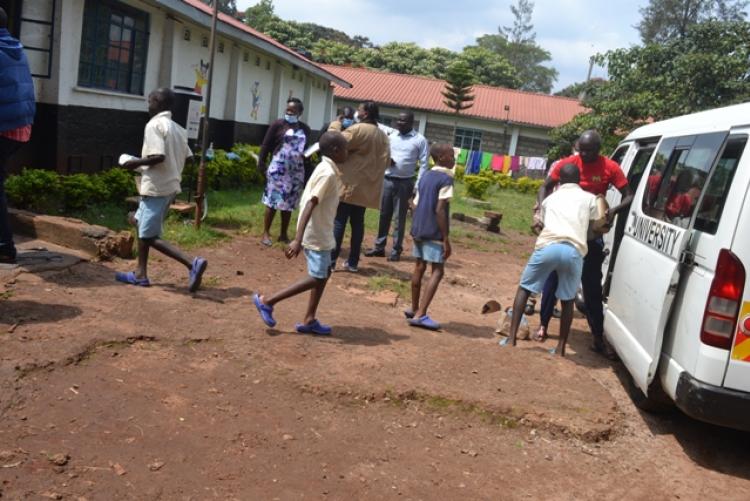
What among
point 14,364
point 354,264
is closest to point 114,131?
point 354,264

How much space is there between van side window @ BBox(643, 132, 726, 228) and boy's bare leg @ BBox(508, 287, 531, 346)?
41.5 inches

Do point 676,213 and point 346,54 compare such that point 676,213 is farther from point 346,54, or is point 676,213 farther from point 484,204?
point 346,54

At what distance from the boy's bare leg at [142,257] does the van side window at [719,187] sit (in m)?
4.01

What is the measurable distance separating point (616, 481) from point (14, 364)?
10.7 feet

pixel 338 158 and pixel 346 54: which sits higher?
pixel 346 54

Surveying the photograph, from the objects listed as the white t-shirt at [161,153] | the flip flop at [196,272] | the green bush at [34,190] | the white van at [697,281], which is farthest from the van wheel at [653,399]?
the green bush at [34,190]

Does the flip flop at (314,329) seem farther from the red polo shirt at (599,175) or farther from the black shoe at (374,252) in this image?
the black shoe at (374,252)

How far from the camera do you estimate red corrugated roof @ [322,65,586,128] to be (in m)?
32.0

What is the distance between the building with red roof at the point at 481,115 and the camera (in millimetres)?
31906

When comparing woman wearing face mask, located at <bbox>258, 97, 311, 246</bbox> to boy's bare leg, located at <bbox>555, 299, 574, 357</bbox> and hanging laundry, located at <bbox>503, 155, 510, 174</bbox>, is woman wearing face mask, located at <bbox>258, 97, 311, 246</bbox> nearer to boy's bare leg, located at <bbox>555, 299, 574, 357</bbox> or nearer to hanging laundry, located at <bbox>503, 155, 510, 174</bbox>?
boy's bare leg, located at <bbox>555, 299, 574, 357</bbox>

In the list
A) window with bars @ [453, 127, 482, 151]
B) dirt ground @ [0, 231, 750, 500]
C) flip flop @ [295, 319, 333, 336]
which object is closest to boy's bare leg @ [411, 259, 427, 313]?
dirt ground @ [0, 231, 750, 500]

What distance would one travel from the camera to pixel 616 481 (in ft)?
11.7

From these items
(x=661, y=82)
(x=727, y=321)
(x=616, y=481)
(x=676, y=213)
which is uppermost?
(x=661, y=82)

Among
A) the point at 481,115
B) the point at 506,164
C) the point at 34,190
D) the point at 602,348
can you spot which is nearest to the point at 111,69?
the point at 34,190
